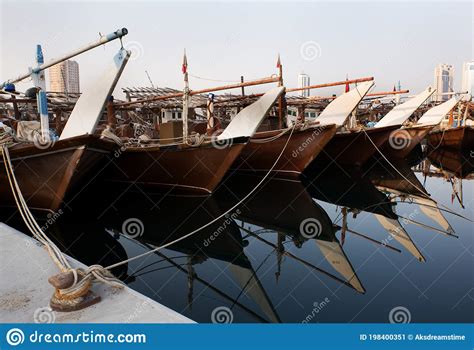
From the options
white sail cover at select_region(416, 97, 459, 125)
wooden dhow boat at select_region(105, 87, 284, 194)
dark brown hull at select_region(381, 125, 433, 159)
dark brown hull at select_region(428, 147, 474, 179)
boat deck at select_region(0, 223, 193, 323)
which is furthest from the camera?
white sail cover at select_region(416, 97, 459, 125)

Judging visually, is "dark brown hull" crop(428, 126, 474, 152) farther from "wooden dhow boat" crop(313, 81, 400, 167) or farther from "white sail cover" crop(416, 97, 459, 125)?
"wooden dhow boat" crop(313, 81, 400, 167)

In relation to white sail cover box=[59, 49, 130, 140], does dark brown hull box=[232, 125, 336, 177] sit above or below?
below

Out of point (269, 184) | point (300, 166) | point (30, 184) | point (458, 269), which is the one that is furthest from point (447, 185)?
point (30, 184)

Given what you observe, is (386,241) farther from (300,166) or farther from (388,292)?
(300,166)

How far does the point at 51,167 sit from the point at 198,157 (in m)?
3.96

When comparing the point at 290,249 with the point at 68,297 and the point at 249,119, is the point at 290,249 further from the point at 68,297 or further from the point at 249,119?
the point at 249,119

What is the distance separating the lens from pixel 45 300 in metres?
3.35

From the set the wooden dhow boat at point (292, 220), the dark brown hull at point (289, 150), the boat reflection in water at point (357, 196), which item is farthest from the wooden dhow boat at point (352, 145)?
the wooden dhow boat at point (292, 220)

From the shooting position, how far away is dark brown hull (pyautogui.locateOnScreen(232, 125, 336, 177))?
13.0 metres

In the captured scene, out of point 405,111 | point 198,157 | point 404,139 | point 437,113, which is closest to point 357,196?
point 198,157

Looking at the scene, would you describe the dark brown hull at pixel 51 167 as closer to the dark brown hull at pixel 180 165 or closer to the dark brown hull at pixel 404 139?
the dark brown hull at pixel 180 165

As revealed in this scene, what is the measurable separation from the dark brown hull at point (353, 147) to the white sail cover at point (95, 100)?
11036 millimetres

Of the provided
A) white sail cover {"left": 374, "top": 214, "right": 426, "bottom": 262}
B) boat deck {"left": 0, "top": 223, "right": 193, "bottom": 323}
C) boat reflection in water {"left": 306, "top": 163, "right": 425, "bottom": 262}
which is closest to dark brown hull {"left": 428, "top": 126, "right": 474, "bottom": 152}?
boat reflection in water {"left": 306, "top": 163, "right": 425, "bottom": 262}

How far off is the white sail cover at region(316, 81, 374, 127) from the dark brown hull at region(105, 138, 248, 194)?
481 centimetres
